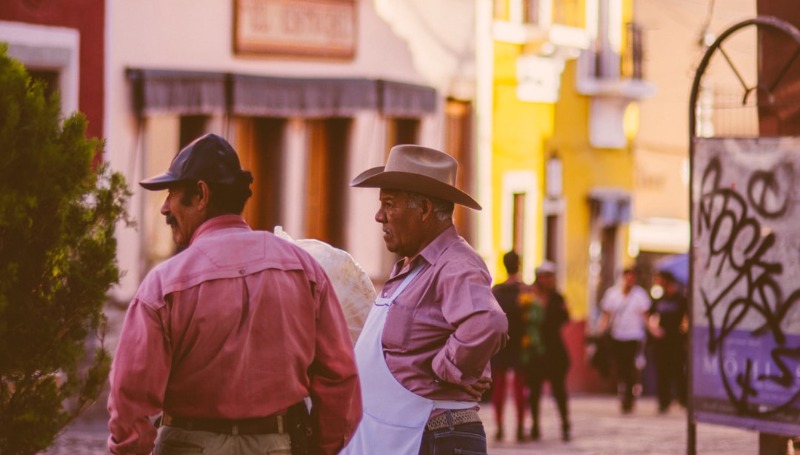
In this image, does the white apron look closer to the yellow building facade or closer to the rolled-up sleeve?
the rolled-up sleeve

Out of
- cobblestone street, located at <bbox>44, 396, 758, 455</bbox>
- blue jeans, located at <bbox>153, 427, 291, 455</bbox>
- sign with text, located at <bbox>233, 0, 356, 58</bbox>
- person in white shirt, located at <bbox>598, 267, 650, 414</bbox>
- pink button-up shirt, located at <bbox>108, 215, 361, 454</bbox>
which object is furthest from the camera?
person in white shirt, located at <bbox>598, 267, 650, 414</bbox>

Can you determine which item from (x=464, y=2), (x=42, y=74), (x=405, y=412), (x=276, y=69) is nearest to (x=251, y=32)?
(x=276, y=69)

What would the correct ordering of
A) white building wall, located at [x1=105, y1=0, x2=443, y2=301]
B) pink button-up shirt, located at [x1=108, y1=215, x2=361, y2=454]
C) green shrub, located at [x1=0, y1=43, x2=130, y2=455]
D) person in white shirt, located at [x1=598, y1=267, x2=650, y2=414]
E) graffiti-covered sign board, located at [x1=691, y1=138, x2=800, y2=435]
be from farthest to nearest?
person in white shirt, located at [x1=598, y1=267, x2=650, y2=414], white building wall, located at [x1=105, y1=0, x2=443, y2=301], graffiti-covered sign board, located at [x1=691, y1=138, x2=800, y2=435], green shrub, located at [x1=0, y1=43, x2=130, y2=455], pink button-up shirt, located at [x1=108, y1=215, x2=361, y2=454]

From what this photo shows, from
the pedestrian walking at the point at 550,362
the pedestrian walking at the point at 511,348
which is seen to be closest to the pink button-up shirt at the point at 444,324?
the pedestrian walking at the point at 511,348

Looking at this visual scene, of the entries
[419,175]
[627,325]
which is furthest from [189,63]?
[419,175]

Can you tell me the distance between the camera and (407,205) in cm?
735

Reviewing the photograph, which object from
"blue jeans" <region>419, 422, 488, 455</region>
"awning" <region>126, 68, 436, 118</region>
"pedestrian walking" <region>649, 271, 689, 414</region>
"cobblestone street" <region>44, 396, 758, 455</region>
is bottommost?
"cobblestone street" <region>44, 396, 758, 455</region>

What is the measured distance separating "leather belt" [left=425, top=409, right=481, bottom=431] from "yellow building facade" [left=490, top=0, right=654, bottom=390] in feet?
67.8

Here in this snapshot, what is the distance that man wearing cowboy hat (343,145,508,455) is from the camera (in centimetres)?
690

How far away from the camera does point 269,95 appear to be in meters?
22.0

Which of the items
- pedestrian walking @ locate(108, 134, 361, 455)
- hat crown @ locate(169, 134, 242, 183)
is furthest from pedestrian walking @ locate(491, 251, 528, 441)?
hat crown @ locate(169, 134, 242, 183)

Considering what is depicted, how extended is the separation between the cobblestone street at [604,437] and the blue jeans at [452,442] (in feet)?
27.1

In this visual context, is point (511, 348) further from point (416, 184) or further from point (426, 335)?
point (426, 335)

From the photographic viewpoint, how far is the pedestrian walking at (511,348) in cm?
1839
